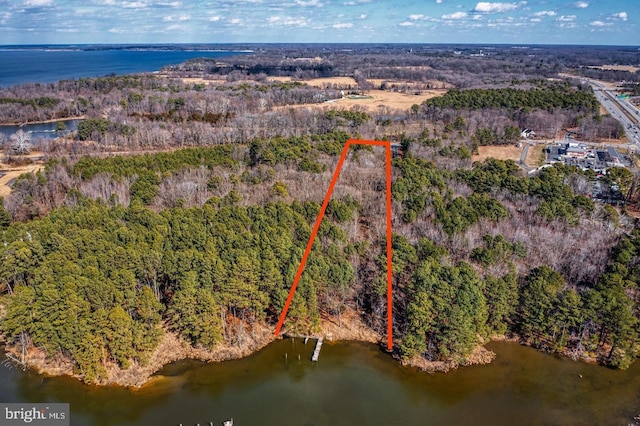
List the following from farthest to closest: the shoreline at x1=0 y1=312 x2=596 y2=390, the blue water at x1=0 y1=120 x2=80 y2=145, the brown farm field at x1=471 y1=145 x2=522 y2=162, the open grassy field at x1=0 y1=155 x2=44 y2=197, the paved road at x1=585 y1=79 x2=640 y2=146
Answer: the blue water at x1=0 y1=120 x2=80 y2=145 < the paved road at x1=585 y1=79 x2=640 y2=146 < the brown farm field at x1=471 y1=145 x2=522 y2=162 < the open grassy field at x1=0 y1=155 x2=44 y2=197 < the shoreline at x1=0 y1=312 x2=596 y2=390

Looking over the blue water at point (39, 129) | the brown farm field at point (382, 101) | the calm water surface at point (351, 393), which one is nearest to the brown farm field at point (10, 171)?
the blue water at point (39, 129)

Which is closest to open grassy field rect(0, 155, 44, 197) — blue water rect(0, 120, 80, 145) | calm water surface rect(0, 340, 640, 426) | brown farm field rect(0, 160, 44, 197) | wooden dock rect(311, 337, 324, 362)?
brown farm field rect(0, 160, 44, 197)

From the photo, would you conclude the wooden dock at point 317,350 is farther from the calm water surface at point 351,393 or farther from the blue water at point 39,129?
the blue water at point 39,129

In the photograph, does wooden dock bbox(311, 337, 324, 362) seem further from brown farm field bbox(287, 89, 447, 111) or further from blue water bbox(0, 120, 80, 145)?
brown farm field bbox(287, 89, 447, 111)

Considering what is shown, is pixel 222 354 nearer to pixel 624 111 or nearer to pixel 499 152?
pixel 499 152

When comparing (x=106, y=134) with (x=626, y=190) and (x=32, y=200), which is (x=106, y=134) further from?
(x=626, y=190)

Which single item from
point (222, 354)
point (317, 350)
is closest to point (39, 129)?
point (222, 354)

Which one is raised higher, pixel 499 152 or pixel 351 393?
pixel 499 152
